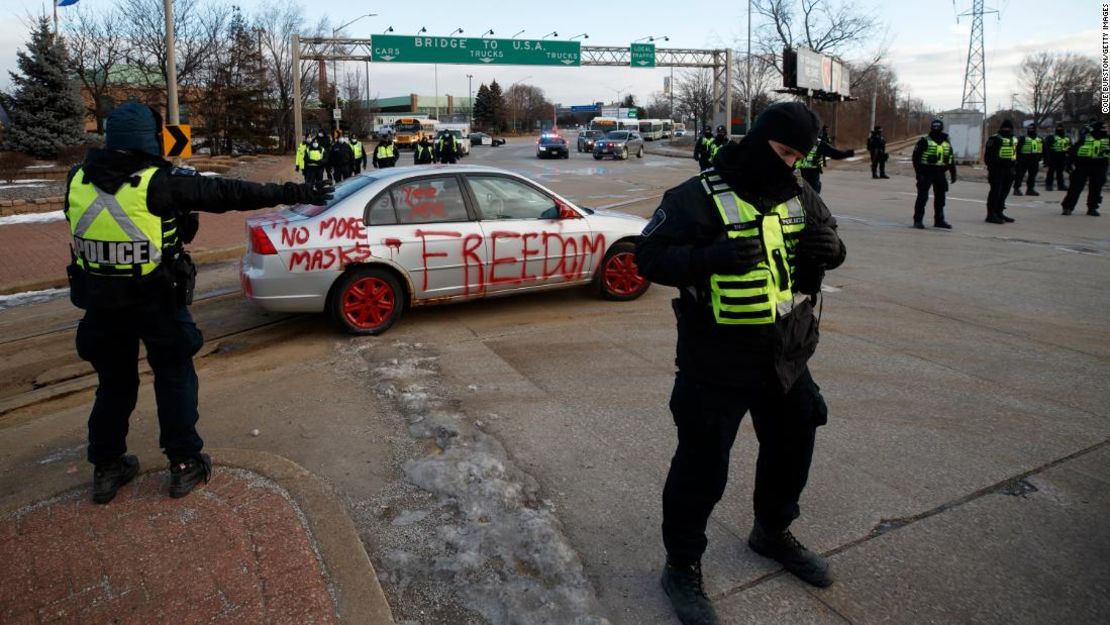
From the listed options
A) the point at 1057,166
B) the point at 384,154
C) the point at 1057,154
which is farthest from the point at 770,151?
the point at 384,154

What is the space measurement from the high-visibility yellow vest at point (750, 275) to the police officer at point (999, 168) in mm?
13444

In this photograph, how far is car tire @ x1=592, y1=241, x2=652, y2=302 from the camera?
7973 millimetres

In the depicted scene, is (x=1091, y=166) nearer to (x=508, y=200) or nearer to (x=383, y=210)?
(x=508, y=200)

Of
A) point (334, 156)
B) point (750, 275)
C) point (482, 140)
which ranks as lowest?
point (750, 275)

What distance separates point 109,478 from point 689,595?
8.92ft

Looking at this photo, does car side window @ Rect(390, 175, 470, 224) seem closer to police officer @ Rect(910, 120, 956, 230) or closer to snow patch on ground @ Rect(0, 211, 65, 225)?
police officer @ Rect(910, 120, 956, 230)

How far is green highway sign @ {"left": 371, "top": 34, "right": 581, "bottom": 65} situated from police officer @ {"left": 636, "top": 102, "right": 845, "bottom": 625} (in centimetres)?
4123

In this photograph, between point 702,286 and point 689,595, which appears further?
point 689,595

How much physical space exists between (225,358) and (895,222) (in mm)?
12176

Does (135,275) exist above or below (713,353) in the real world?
above

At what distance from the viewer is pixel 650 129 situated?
249 feet

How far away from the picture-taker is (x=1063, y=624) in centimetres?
299

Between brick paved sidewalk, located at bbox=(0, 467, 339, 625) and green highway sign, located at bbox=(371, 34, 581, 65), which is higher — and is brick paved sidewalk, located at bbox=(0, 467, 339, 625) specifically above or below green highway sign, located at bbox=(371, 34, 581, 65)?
below

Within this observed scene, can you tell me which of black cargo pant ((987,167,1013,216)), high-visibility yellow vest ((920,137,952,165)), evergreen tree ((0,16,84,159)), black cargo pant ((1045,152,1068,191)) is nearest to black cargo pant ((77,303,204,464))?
high-visibility yellow vest ((920,137,952,165))
